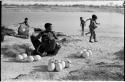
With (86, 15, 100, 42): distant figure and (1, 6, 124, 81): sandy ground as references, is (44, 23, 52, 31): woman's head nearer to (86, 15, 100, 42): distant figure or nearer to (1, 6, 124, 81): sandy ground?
(1, 6, 124, 81): sandy ground

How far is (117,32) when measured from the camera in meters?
2.95

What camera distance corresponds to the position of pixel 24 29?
307 cm

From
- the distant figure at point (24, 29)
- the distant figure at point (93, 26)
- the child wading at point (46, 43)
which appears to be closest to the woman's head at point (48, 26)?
the child wading at point (46, 43)

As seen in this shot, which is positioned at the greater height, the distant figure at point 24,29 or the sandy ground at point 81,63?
the distant figure at point 24,29

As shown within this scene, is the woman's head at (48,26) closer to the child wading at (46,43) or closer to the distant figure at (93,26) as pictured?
the child wading at (46,43)

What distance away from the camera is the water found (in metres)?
2.93

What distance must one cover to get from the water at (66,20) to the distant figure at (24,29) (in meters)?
0.04

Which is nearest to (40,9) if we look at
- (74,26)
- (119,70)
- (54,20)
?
(54,20)

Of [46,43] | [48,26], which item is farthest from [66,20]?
[46,43]

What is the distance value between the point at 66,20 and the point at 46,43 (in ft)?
1.09

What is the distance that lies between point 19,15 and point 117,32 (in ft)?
3.49

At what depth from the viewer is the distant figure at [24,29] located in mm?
3009

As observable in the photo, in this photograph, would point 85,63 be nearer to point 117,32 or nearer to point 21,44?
point 117,32

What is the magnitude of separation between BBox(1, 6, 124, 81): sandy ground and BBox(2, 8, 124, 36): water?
4 centimetres
